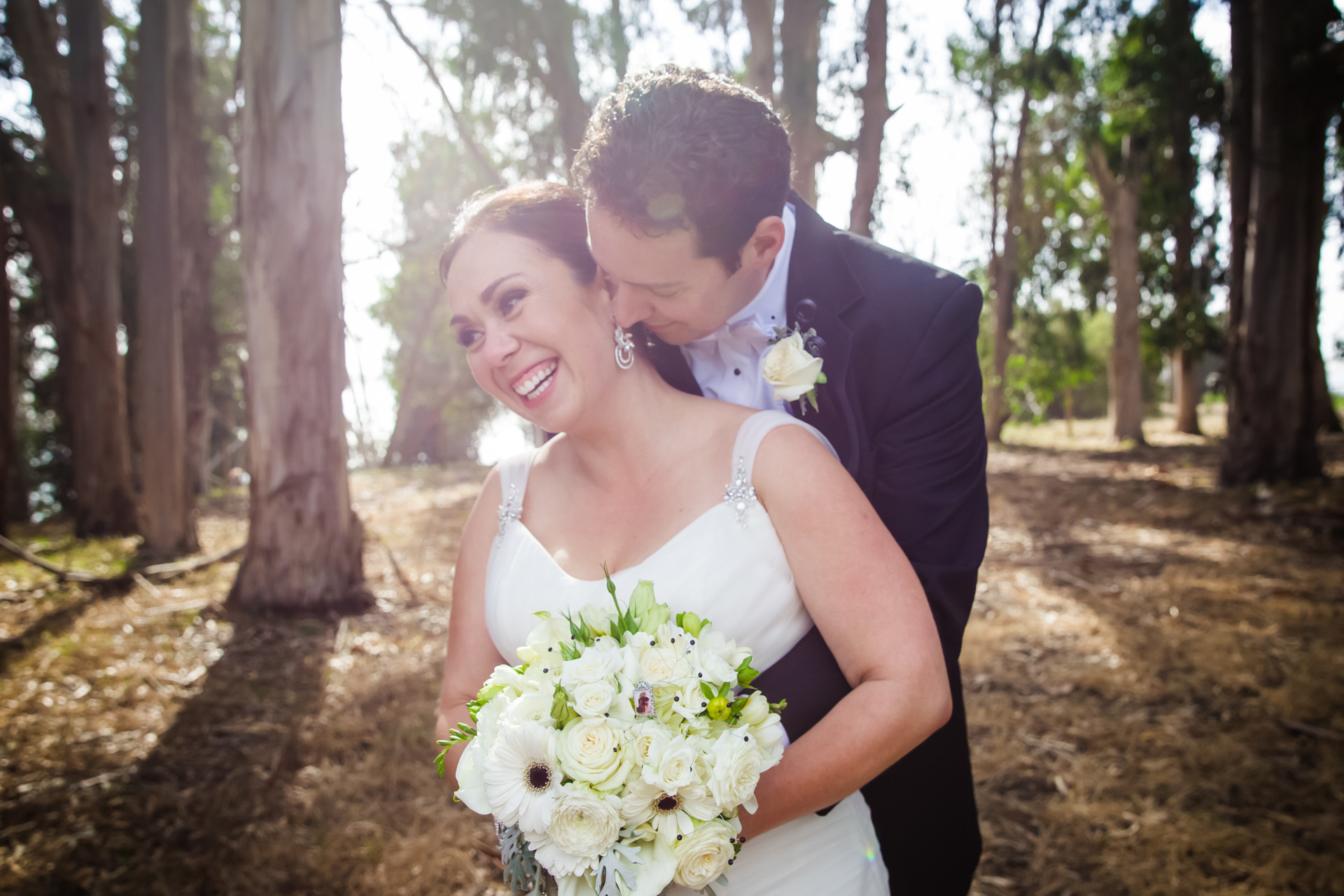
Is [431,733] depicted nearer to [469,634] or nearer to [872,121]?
[469,634]

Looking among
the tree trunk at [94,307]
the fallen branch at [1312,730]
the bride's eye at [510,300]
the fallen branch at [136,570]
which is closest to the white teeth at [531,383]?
the bride's eye at [510,300]

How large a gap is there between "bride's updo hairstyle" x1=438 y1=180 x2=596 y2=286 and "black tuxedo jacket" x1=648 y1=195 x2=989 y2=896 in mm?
618

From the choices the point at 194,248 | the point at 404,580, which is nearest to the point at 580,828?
the point at 404,580

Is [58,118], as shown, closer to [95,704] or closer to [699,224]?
[95,704]

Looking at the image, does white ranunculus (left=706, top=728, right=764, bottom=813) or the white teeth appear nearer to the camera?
white ranunculus (left=706, top=728, right=764, bottom=813)

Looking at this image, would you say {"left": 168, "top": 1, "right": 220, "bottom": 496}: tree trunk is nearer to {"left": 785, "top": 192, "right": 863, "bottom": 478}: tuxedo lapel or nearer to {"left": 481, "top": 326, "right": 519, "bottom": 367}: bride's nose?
{"left": 481, "top": 326, "right": 519, "bottom": 367}: bride's nose

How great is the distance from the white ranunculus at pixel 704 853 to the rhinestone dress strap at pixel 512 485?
3.64 feet

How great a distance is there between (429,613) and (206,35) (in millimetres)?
14379

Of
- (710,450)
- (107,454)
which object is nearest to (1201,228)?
(710,450)

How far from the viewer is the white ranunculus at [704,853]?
1.33 metres

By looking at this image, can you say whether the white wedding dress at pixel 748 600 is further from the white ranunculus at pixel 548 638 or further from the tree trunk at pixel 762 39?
the tree trunk at pixel 762 39

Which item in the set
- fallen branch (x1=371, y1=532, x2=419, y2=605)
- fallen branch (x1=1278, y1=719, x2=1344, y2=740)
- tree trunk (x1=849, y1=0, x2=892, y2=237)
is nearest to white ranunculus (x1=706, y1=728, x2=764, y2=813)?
fallen branch (x1=1278, y1=719, x2=1344, y2=740)

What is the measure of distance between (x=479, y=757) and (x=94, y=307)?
882cm

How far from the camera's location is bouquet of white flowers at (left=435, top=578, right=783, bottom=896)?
1307 mm
